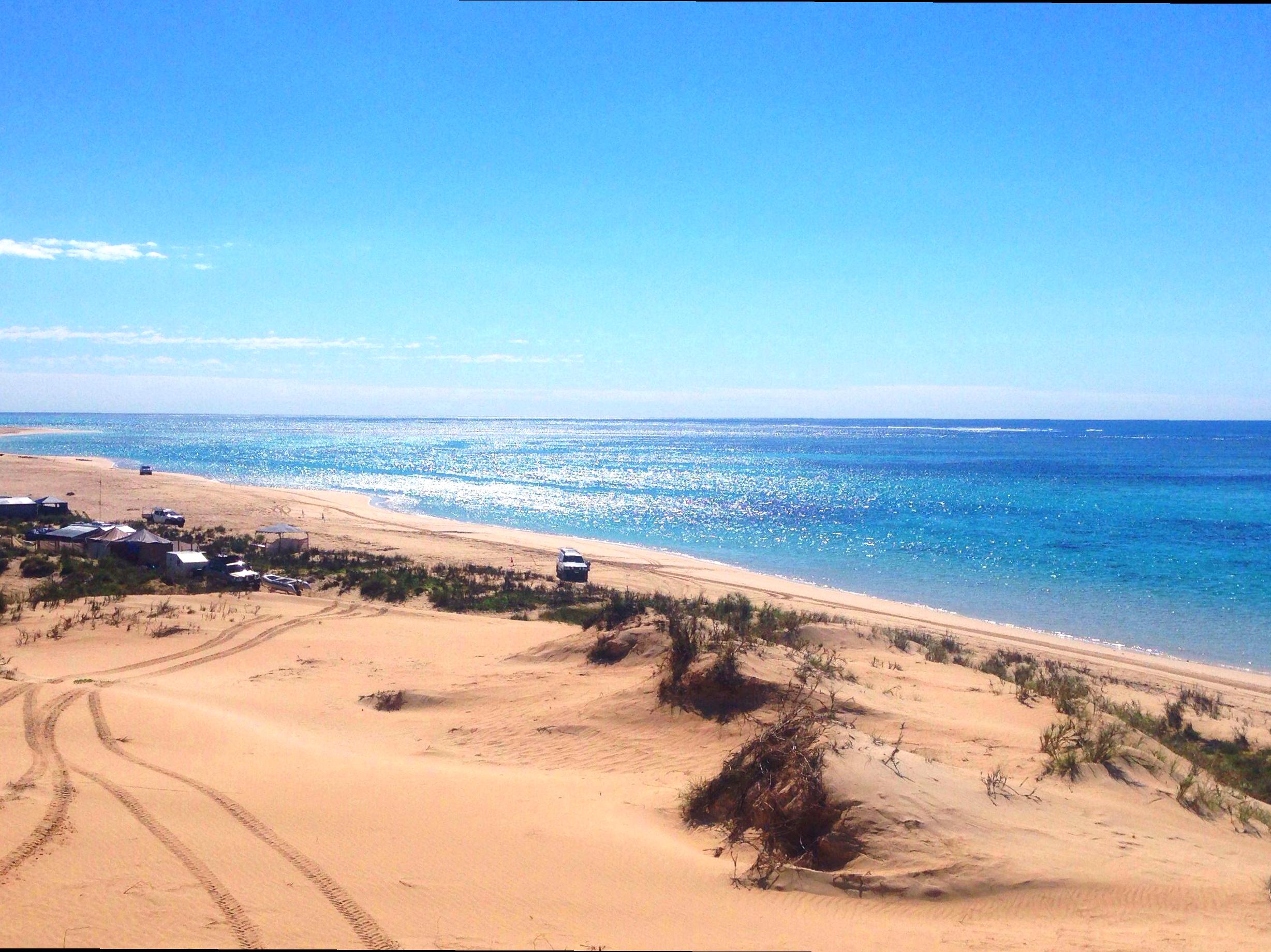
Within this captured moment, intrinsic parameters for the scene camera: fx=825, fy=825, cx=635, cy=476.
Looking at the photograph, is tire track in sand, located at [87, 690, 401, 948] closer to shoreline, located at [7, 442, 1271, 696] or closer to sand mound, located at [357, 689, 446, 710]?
sand mound, located at [357, 689, 446, 710]

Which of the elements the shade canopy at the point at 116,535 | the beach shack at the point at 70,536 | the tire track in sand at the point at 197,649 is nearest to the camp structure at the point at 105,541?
the shade canopy at the point at 116,535

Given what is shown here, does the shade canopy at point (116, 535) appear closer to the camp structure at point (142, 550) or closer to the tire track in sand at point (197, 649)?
the camp structure at point (142, 550)

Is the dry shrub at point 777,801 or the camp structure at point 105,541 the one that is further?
the camp structure at point 105,541

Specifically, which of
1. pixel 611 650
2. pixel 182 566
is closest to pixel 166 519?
pixel 182 566

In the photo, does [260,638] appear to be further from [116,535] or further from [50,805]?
[116,535]

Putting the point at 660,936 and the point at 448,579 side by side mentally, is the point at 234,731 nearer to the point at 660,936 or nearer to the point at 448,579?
the point at 660,936

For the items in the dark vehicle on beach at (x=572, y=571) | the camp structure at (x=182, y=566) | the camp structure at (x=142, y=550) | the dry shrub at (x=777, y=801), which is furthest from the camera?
the dark vehicle on beach at (x=572, y=571)

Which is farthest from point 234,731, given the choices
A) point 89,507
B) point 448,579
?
point 89,507

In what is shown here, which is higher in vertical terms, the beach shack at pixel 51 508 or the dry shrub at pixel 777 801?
the dry shrub at pixel 777 801
